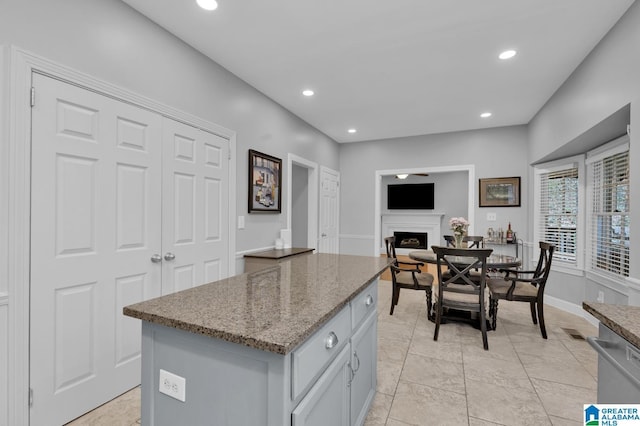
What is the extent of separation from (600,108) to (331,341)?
119 inches

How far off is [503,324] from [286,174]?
3.20 metres

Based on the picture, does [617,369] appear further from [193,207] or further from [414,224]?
[414,224]

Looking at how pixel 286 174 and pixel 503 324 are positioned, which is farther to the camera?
pixel 286 174

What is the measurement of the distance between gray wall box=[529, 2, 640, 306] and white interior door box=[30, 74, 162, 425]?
338 centimetres

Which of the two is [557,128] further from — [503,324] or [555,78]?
[503,324]

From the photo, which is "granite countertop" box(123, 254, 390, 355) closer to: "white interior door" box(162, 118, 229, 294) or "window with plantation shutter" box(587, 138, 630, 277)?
"white interior door" box(162, 118, 229, 294)

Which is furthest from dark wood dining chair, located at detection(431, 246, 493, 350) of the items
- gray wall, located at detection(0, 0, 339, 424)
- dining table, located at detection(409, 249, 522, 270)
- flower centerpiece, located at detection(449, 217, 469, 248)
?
gray wall, located at detection(0, 0, 339, 424)

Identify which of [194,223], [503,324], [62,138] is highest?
[62,138]

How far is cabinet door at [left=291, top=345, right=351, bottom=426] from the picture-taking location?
1007mm

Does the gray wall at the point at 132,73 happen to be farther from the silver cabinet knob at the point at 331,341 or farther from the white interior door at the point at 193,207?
the silver cabinet knob at the point at 331,341

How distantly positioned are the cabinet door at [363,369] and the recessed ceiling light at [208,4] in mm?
2340

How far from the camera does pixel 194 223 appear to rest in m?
2.67

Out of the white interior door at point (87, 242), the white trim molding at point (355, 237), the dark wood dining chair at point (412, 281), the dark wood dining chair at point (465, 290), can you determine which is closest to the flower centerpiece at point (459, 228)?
the dark wood dining chair at point (412, 281)

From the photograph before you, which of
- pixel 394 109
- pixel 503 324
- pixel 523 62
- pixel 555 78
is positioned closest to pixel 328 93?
pixel 394 109
